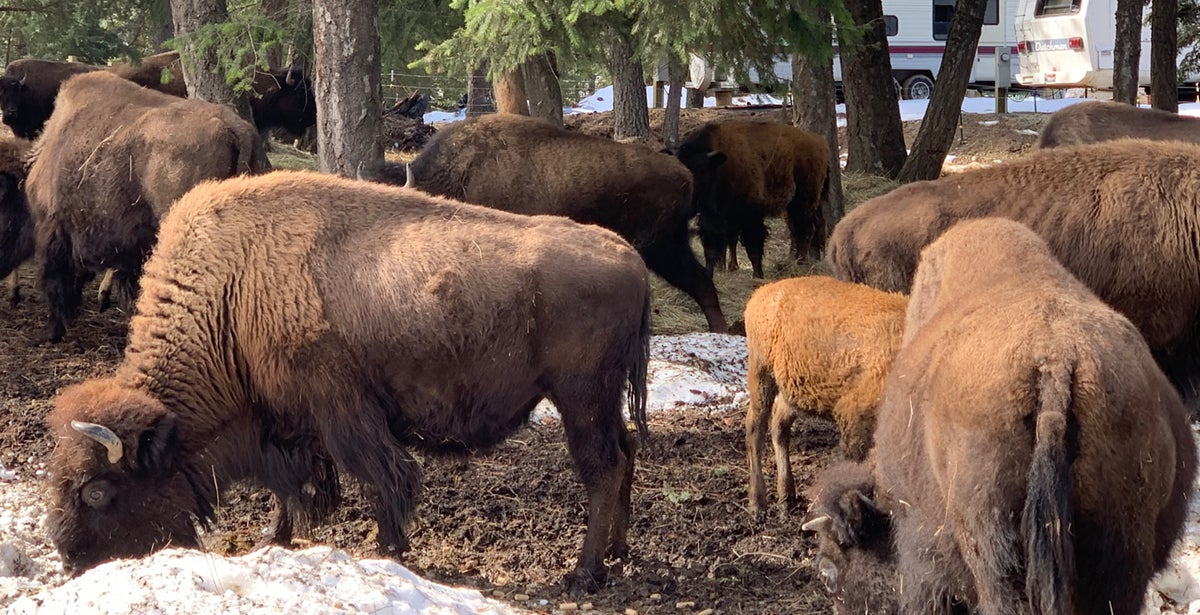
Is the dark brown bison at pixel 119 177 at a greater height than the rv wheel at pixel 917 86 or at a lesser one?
greater

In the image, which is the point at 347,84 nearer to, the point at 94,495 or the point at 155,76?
the point at 94,495

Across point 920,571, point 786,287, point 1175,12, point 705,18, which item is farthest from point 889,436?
point 1175,12

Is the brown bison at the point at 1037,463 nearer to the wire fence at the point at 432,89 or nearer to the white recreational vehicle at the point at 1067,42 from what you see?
the wire fence at the point at 432,89

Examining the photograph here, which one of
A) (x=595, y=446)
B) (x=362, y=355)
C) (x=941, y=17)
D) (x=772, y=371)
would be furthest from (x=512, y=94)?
(x=941, y=17)

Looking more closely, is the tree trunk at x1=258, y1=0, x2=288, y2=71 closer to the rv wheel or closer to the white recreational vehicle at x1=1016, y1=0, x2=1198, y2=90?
the white recreational vehicle at x1=1016, y1=0, x2=1198, y2=90

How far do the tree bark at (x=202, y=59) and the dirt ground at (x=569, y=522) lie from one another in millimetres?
3402

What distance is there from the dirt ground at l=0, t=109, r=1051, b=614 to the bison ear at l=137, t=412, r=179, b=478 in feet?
1.34

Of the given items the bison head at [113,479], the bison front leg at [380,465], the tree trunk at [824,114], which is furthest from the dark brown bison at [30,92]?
the bison front leg at [380,465]

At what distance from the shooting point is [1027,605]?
11.6ft

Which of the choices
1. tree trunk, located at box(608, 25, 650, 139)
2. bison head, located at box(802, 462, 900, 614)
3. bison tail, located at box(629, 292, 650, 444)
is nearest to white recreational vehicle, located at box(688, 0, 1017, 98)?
tree trunk, located at box(608, 25, 650, 139)

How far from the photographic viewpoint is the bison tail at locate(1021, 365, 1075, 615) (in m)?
3.38

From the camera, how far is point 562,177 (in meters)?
9.62

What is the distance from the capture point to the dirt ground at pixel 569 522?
17.7 ft

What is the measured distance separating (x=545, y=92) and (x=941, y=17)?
74.3ft
